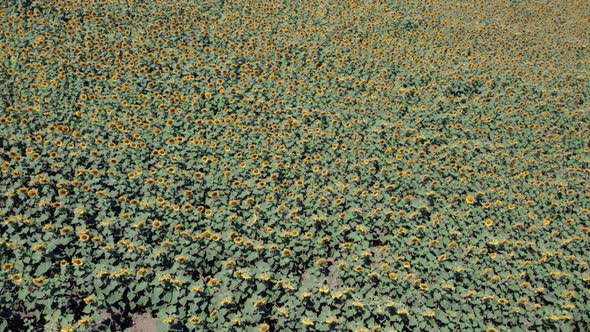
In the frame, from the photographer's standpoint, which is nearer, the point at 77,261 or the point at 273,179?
the point at 77,261

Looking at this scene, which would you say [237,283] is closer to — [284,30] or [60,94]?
[60,94]

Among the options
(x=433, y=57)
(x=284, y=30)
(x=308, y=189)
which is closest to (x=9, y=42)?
(x=284, y=30)

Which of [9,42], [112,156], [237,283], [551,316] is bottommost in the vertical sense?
[551,316]

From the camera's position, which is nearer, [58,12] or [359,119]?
[359,119]

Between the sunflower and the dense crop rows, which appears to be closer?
the sunflower

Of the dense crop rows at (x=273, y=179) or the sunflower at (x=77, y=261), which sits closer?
the sunflower at (x=77, y=261)

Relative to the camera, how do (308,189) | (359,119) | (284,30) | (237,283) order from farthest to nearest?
(284,30) → (359,119) → (308,189) → (237,283)

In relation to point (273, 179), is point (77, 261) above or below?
above

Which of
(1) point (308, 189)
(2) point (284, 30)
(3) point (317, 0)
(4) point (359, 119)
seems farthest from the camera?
(3) point (317, 0)
